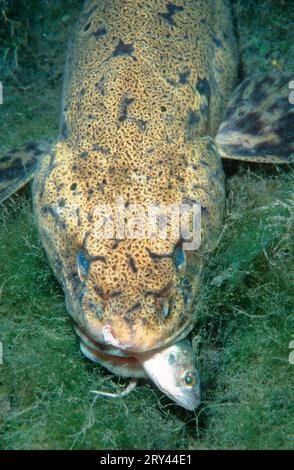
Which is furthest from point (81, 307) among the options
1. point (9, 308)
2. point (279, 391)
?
point (279, 391)

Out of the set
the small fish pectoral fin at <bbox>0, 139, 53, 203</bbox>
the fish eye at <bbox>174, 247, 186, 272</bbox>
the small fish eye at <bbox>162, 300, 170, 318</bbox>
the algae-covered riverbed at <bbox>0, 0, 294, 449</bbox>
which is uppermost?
the small fish pectoral fin at <bbox>0, 139, 53, 203</bbox>

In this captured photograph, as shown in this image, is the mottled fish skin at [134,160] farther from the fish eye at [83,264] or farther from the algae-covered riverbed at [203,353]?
the algae-covered riverbed at [203,353]

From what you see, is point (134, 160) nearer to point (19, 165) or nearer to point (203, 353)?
point (203, 353)

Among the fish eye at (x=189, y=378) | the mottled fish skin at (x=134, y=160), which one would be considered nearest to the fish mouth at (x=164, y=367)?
the fish eye at (x=189, y=378)

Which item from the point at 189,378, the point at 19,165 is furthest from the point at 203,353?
the point at 19,165

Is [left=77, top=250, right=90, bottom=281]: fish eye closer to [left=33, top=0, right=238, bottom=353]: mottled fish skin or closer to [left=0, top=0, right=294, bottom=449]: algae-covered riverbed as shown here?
[left=33, top=0, right=238, bottom=353]: mottled fish skin

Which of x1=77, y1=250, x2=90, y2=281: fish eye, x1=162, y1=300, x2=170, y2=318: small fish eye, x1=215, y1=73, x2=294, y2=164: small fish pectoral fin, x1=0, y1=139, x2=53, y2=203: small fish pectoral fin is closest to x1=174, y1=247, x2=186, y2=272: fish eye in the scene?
x1=162, y1=300, x2=170, y2=318: small fish eye
